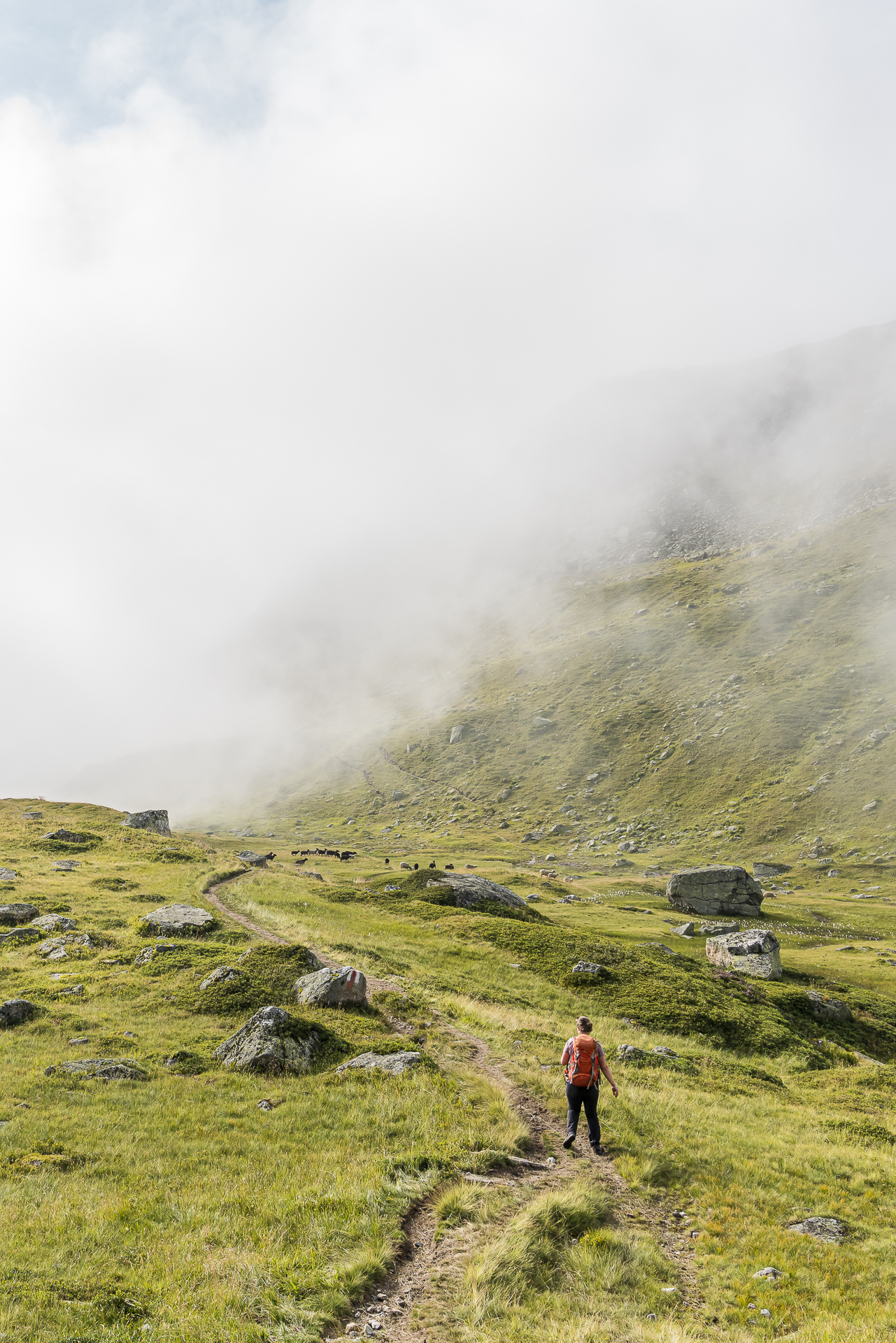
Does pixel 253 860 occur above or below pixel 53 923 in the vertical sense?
above

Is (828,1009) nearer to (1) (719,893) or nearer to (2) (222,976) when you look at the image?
(2) (222,976)

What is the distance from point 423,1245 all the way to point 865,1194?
14.0 m

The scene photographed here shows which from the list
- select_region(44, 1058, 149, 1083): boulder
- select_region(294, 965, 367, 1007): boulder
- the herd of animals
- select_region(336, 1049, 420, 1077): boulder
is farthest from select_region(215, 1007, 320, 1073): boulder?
the herd of animals

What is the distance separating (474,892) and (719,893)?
37127mm

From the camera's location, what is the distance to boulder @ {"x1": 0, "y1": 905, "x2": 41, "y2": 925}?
41.9 meters

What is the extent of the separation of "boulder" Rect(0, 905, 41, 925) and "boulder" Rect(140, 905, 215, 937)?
709 cm

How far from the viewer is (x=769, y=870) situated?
379 feet

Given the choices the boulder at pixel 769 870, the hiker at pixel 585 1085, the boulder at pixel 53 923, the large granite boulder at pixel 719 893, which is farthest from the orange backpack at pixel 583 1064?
the boulder at pixel 769 870

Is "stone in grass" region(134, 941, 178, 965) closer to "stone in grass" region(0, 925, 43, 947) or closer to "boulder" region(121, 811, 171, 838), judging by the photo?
"stone in grass" region(0, 925, 43, 947)

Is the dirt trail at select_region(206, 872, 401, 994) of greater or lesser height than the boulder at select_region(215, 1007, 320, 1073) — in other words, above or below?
above

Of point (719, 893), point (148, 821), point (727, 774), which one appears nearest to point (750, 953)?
point (719, 893)

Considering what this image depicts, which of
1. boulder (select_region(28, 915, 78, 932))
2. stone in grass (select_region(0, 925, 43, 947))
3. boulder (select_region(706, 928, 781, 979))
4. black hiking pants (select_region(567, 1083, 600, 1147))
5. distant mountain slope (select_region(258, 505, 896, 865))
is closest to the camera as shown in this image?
black hiking pants (select_region(567, 1083, 600, 1147))

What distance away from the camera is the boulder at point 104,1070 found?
21.5 meters

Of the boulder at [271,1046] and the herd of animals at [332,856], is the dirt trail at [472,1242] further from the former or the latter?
the herd of animals at [332,856]
